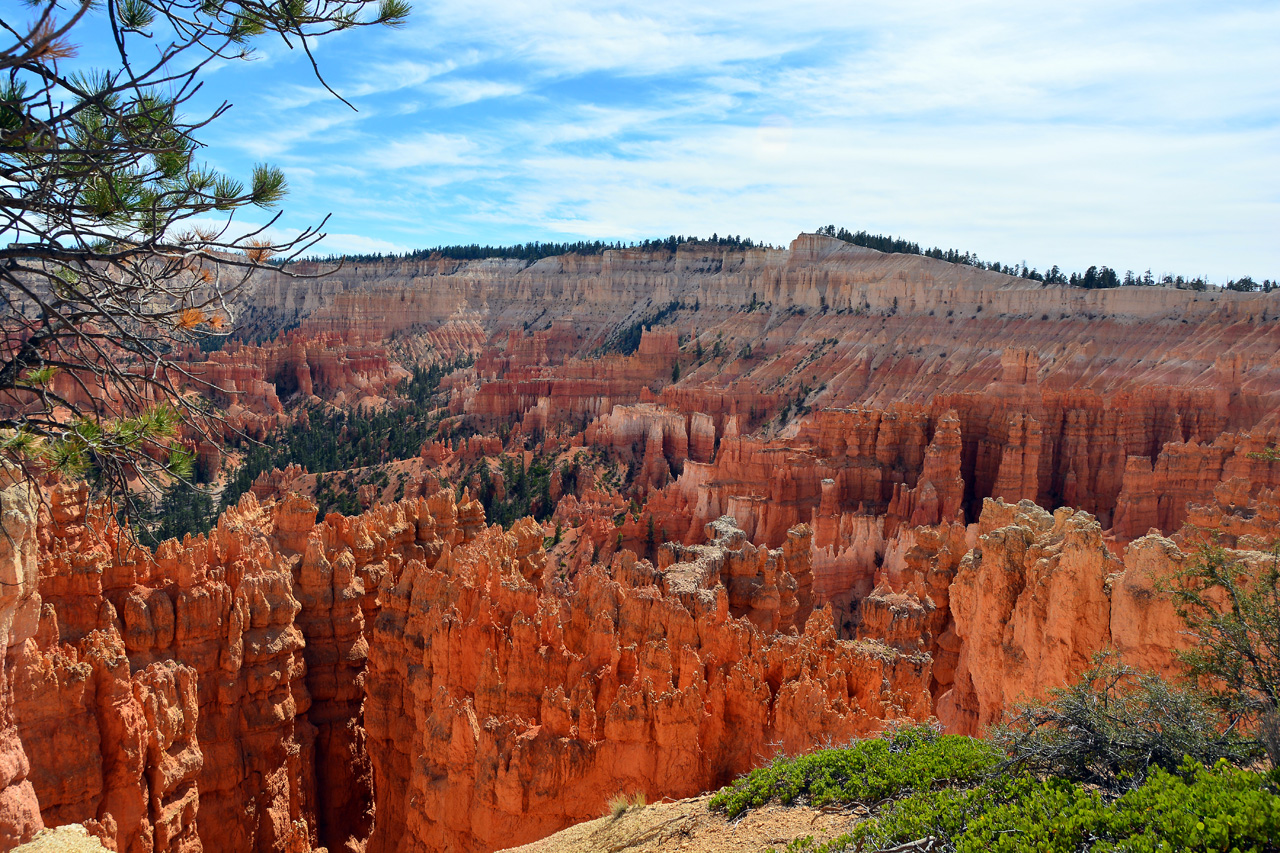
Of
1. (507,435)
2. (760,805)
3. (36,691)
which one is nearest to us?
(760,805)

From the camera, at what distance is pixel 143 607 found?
15094 mm

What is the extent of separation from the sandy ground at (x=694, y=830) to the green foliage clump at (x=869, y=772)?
188 mm

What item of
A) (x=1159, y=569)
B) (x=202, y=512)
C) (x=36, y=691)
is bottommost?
(x=202, y=512)

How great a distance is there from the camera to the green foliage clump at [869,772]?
775 cm

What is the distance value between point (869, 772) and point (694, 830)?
6.28ft

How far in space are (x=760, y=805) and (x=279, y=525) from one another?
15.8m

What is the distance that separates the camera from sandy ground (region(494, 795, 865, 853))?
7.62 m

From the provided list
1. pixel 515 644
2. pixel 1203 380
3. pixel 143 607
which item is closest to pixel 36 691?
pixel 143 607

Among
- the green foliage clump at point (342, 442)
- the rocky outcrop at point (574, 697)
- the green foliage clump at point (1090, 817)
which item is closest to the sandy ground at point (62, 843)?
the rocky outcrop at point (574, 697)

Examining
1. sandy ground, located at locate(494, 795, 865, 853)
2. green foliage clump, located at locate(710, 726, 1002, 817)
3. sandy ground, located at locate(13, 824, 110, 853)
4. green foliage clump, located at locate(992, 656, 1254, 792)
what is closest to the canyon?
sandy ground, located at locate(13, 824, 110, 853)

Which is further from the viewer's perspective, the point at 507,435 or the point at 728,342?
the point at 728,342

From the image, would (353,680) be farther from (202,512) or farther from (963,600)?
(202,512)

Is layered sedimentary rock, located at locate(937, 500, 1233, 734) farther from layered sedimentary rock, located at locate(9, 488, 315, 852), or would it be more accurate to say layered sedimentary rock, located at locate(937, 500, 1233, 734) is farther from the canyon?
layered sedimentary rock, located at locate(9, 488, 315, 852)

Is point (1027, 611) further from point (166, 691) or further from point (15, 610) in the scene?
point (166, 691)
